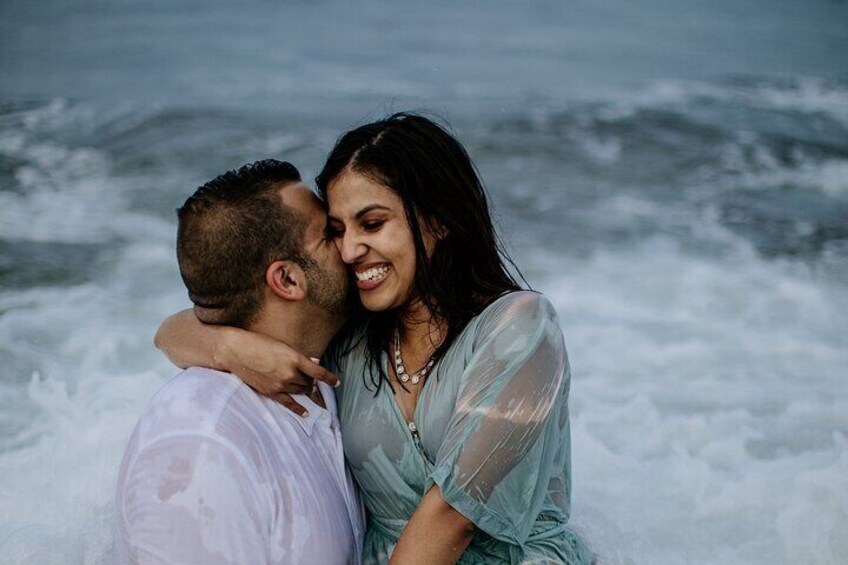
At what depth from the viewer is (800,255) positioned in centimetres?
588

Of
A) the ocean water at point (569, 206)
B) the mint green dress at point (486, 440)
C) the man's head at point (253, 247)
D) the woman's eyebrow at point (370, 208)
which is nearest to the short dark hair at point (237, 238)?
the man's head at point (253, 247)

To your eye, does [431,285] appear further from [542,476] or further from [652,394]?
[652,394]

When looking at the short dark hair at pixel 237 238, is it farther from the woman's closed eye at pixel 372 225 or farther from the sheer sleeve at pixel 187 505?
the sheer sleeve at pixel 187 505

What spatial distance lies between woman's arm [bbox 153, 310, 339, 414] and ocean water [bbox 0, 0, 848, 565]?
3.65 feet

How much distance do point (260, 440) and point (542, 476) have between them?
0.55m

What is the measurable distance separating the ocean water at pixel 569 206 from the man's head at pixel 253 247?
118 cm

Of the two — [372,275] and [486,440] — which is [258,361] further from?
[486,440]

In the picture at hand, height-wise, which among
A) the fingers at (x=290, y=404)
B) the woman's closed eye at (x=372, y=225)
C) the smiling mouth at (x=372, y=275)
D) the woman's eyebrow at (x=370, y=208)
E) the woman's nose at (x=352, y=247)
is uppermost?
the woman's eyebrow at (x=370, y=208)

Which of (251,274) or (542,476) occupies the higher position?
(251,274)

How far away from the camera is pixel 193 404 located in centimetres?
192

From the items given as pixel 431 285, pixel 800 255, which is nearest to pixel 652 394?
pixel 800 255

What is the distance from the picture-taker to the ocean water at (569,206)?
3.91 meters

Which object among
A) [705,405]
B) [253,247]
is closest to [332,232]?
[253,247]

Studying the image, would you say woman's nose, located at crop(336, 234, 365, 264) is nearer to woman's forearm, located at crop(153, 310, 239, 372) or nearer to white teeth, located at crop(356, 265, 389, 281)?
white teeth, located at crop(356, 265, 389, 281)
